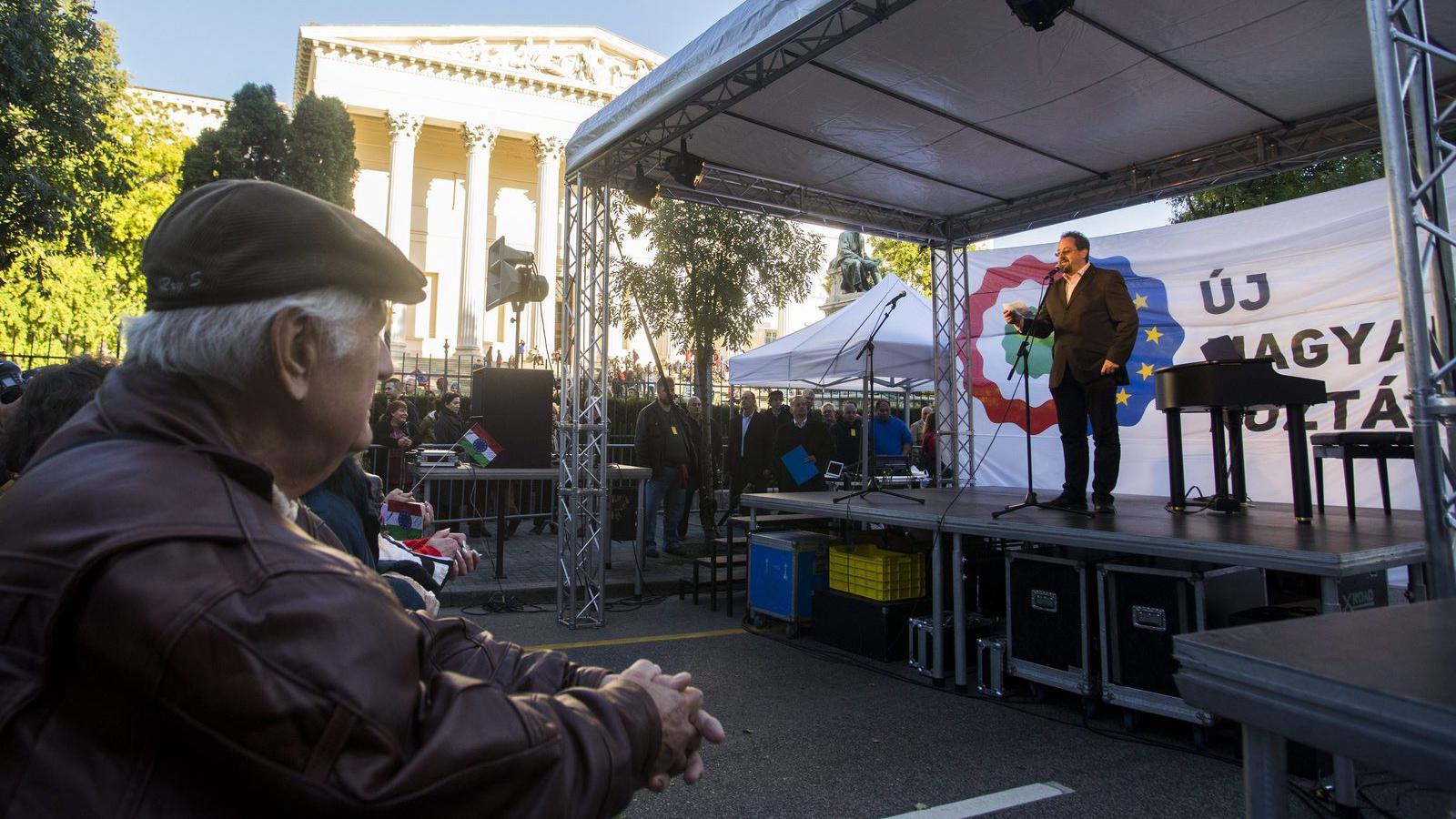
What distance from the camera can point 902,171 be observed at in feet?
27.3

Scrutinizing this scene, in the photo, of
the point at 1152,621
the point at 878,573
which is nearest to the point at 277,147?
the point at 878,573

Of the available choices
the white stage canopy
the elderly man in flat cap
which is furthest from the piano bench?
the elderly man in flat cap

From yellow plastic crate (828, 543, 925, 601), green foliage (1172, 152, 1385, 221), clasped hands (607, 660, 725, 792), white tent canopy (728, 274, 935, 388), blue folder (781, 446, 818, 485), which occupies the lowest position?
yellow plastic crate (828, 543, 925, 601)

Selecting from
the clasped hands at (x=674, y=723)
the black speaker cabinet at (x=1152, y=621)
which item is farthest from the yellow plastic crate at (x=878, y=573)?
the clasped hands at (x=674, y=723)

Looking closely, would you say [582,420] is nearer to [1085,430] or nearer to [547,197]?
[1085,430]

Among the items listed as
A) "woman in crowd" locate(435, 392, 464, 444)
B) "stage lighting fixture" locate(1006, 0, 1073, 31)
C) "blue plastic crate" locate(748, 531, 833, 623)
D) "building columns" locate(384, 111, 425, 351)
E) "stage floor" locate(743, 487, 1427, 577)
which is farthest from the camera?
"building columns" locate(384, 111, 425, 351)

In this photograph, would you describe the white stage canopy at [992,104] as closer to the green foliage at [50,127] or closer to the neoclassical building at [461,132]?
the green foliage at [50,127]

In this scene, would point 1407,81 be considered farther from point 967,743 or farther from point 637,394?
point 637,394

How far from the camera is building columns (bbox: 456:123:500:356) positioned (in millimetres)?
32844

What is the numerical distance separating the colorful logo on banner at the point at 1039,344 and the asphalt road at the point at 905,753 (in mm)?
5050

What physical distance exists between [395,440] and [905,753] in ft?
24.5

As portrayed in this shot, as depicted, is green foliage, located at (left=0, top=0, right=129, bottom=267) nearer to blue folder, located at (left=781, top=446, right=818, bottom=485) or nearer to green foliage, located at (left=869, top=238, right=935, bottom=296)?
blue folder, located at (left=781, top=446, right=818, bottom=485)

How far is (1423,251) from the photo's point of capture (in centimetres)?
333

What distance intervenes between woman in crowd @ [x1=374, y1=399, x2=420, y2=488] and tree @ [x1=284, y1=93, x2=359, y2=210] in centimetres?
1325
